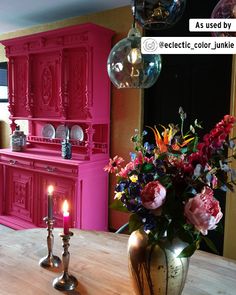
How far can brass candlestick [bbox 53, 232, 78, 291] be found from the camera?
117 cm

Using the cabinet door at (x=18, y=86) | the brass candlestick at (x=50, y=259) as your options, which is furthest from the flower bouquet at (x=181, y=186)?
the cabinet door at (x=18, y=86)

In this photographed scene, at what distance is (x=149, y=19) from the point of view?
4.18ft

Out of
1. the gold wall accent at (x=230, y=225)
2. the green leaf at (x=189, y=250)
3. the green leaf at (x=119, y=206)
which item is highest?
the green leaf at (x=119, y=206)

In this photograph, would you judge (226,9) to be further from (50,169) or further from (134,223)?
(50,169)

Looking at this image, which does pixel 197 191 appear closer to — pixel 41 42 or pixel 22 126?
pixel 41 42

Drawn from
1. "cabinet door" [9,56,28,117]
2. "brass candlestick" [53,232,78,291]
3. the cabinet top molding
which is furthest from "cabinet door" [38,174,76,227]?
"brass candlestick" [53,232,78,291]

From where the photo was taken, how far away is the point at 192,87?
3125 mm

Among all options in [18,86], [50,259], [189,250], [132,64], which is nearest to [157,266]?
[189,250]

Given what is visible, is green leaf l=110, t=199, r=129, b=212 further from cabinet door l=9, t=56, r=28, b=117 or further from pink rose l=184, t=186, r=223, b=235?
cabinet door l=9, t=56, r=28, b=117

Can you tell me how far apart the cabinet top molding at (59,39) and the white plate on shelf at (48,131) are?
0.91 metres

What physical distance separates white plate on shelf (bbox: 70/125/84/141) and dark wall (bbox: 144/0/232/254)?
77 cm

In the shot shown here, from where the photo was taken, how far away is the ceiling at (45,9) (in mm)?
3322

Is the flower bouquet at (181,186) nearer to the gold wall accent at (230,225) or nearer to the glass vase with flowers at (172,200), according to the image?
the glass vase with flowers at (172,200)

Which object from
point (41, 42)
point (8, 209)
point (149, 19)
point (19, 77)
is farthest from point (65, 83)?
point (149, 19)
